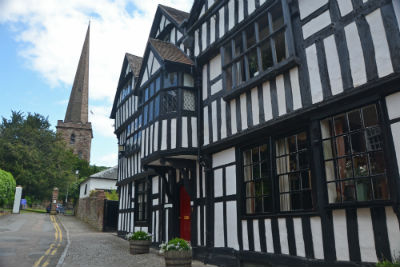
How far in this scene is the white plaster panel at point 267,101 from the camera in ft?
25.0

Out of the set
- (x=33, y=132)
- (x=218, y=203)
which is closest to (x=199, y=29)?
(x=218, y=203)

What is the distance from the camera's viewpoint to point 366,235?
536cm

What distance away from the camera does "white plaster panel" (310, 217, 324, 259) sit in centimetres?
607

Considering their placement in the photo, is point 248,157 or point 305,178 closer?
point 305,178

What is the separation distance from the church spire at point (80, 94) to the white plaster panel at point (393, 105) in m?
65.2

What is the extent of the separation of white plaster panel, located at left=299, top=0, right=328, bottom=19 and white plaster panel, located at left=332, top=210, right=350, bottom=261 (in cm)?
415

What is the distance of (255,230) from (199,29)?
6.74 meters

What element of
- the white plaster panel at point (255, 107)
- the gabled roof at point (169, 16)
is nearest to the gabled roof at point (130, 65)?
the gabled roof at point (169, 16)

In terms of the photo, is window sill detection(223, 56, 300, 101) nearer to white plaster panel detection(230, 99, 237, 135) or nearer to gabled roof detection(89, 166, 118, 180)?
white plaster panel detection(230, 99, 237, 135)

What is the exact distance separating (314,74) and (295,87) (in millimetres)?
519

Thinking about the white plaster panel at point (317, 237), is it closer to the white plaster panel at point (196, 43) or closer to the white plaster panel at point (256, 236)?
the white plaster panel at point (256, 236)

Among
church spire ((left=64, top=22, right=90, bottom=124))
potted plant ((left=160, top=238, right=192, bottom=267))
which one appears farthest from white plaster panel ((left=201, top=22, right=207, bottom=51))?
church spire ((left=64, top=22, right=90, bottom=124))

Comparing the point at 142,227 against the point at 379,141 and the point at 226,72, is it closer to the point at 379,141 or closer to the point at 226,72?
the point at 226,72

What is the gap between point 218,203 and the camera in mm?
9055
